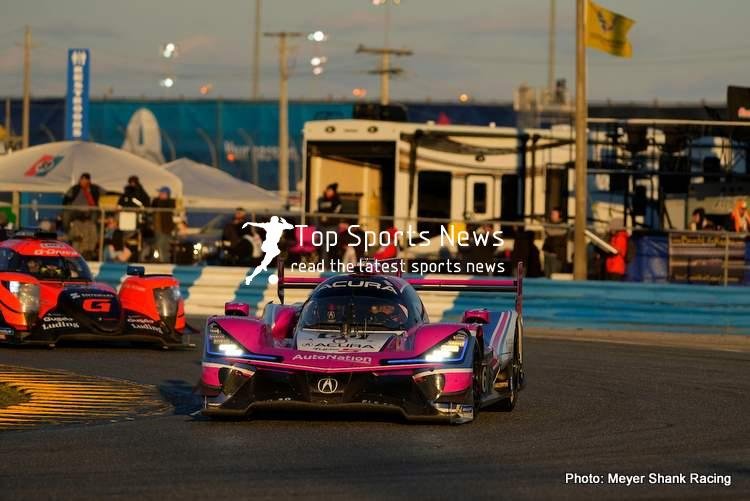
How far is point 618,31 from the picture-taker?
87.0ft

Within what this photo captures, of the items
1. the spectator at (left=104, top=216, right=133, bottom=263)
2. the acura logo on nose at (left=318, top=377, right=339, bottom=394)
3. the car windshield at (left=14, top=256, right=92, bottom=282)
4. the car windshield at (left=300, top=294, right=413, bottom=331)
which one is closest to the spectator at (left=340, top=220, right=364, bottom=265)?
the spectator at (left=104, top=216, right=133, bottom=263)

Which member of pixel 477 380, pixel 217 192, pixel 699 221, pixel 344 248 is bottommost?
pixel 477 380

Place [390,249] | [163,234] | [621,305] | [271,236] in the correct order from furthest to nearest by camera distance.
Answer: [163,234] < [271,236] < [390,249] < [621,305]

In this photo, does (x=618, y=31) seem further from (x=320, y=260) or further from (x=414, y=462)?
(x=414, y=462)

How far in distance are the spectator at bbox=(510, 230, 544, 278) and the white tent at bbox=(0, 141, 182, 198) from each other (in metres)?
13.2

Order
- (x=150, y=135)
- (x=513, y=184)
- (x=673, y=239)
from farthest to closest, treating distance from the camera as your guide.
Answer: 1. (x=150, y=135)
2. (x=513, y=184)
3. (x=673, y=239)

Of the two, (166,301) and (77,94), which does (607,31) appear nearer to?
(166,301)

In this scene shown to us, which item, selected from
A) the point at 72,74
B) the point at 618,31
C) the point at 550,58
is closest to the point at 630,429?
the point at 618,31

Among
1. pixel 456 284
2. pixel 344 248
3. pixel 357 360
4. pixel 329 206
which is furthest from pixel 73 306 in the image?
pixel 329 206

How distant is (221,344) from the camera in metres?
12.0

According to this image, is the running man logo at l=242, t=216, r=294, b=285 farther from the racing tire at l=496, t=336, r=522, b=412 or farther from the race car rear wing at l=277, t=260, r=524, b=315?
the racing tire at l=496, t=336, r=522, b=412

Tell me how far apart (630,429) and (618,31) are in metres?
15.7

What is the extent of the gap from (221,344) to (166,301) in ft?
22.0

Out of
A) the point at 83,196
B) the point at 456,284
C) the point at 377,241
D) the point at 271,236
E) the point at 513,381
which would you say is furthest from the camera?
the point at 83,196
